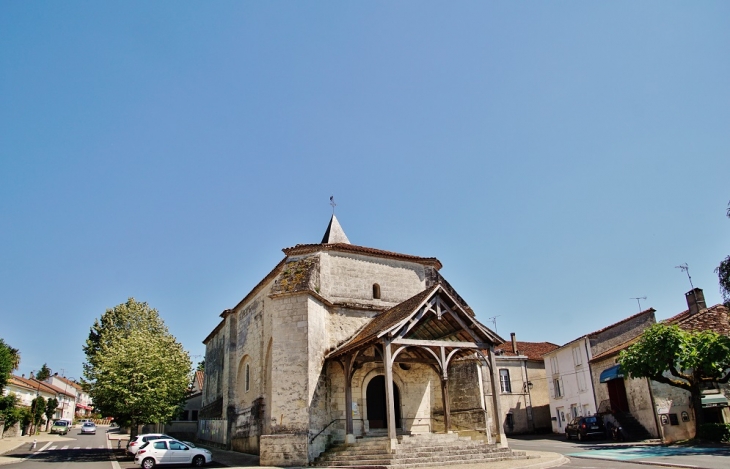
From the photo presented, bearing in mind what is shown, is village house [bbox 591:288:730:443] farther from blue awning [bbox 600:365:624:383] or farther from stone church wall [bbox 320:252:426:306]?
stone church wall [bbox 320:252:426:306]

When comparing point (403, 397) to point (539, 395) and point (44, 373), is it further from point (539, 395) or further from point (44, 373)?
point (44, 373)

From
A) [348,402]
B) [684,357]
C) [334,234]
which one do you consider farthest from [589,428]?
[334,234]

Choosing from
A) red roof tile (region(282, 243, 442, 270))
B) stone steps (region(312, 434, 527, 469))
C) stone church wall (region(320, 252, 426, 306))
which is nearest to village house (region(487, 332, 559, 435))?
red roof tile (region(282, 243, 442, 270))

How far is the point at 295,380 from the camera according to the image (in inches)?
675

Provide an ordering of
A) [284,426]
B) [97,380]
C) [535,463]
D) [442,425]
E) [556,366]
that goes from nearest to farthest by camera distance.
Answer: [535,463] → [284,426] → [442,425] → [97,380] → [556,366]

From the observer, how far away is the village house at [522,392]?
33.8m

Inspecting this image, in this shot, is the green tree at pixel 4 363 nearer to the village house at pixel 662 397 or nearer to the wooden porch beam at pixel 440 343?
the wooden porch beam at pixel 440 343

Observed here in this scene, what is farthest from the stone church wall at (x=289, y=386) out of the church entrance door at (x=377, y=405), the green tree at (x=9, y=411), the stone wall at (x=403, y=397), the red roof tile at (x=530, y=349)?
the green tree at (x=9, y=411)

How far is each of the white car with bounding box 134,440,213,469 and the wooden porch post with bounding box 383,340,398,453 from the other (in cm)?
796

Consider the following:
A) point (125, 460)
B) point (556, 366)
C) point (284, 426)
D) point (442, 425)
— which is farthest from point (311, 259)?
point (556, 366)

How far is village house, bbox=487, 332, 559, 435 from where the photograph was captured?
111 feet

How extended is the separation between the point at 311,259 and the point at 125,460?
40.3 feet

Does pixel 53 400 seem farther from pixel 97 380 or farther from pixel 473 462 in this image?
pixel 473 462

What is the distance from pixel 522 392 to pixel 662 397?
1280 centimetres
